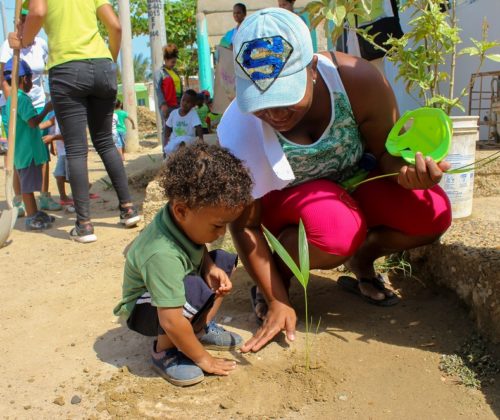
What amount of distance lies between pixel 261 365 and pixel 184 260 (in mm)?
462

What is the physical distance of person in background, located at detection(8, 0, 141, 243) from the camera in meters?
3.18

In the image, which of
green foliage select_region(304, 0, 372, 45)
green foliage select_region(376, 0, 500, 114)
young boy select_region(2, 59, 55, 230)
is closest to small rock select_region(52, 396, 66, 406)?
green foliage select_region(304, 0, 372, 45)

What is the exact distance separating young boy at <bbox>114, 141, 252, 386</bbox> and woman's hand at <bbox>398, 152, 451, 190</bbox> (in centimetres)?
51

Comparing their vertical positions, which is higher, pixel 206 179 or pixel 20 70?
pixel 20 70

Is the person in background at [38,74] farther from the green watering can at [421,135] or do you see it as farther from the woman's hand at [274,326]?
the green watering can at [421,135]

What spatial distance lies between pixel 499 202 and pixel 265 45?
236 centimetres

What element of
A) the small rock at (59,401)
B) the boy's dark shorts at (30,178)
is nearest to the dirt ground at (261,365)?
the small rock at (59,401)

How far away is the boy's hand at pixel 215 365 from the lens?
5.69 ft

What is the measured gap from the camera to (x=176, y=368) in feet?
5.67

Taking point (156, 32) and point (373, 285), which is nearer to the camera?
point (373, 285)

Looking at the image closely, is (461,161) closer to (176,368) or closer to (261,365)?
(261,365)

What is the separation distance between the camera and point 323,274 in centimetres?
253

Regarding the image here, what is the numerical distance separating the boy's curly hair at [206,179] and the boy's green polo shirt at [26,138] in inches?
104

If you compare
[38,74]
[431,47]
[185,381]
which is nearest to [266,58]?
[185,381]
